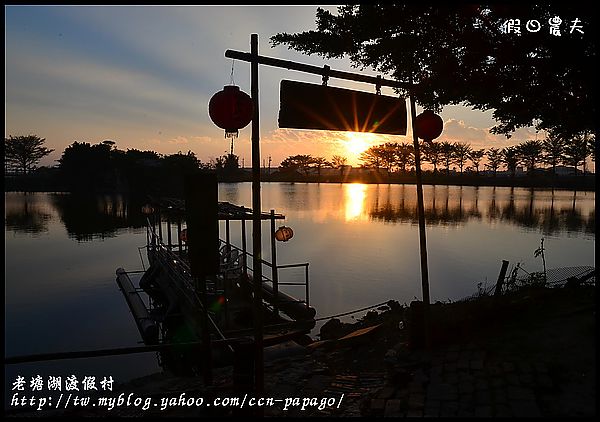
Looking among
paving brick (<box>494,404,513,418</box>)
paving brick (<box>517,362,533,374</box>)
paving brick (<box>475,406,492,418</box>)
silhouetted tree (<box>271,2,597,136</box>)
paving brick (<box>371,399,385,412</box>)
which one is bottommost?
paving brick (<box>371,399,385,412</box>)

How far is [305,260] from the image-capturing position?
28.4 meters

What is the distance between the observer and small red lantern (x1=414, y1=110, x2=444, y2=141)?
249 inches

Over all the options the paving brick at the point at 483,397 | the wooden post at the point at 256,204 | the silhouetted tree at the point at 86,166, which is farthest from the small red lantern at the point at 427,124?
the silhouetted tree at the point at 86,166

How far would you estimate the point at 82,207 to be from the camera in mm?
62688

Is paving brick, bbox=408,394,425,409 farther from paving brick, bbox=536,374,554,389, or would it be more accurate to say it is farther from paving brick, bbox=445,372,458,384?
paving brick, bbox=536,374,554,389

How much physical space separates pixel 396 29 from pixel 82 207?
6608 centimetres

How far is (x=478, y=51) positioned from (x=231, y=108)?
487 centimetres

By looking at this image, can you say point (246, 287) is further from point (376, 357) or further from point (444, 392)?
point (444, 392)

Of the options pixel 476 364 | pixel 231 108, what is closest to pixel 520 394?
pixel 476 364

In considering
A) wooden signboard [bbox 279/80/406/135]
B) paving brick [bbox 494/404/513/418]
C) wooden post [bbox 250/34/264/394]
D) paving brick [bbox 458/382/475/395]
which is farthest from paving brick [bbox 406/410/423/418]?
wooden signboard [bbox 279/80/406/135]

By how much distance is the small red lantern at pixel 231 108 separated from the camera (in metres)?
4.72

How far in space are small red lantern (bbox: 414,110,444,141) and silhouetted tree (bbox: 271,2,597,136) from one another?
36 cm

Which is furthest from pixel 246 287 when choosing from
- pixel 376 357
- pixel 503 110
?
pixel 503 110

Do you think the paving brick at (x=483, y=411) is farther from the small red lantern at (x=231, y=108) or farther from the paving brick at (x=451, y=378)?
the small red lantern at (x=231, y=108)
